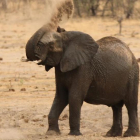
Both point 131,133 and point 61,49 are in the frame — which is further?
point 131,133

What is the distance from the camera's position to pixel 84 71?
7258 millimetres

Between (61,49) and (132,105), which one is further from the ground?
(61,49)

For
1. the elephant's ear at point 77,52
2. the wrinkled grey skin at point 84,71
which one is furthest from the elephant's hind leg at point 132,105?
the elephant's ear at point 77,52

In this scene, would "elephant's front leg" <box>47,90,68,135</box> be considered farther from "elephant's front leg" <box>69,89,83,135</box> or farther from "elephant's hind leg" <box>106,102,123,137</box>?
"elephant's hind leg" <box>106,102,123,137</box>

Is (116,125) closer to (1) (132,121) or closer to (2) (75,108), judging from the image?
(1) (132,121)

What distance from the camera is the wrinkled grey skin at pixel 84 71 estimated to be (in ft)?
23.3

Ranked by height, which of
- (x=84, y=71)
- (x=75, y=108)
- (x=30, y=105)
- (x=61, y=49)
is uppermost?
(x=61, y=49)

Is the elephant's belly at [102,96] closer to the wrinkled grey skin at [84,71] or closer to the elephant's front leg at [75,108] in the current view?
the wrinkled grey skin at [84,71]

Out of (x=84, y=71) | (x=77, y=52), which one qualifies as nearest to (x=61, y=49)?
(x=77, y=52)

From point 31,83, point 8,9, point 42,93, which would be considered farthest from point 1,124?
point 8,9

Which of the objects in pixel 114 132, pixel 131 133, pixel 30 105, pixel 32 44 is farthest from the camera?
pixel 30 105

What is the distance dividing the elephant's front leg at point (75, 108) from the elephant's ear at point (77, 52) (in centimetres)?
34

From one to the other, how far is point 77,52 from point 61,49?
215mm

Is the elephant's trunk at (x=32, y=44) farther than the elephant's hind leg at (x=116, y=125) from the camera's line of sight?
No
